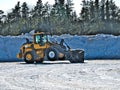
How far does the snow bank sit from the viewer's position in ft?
102

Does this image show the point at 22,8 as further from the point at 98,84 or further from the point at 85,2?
the point at 98,84

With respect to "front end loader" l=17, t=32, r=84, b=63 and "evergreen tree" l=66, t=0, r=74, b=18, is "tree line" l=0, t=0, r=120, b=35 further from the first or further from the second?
"front end loader" l=17, t=32, r=84, b=63

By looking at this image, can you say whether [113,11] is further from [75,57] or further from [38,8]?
[75,57]

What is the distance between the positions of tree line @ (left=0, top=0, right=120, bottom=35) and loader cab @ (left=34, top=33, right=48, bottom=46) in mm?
35466

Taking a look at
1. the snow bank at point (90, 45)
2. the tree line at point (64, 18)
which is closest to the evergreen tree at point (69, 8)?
the tree line at point (64, 18)

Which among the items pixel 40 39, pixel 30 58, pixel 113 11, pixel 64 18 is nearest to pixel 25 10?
pixel 64 18

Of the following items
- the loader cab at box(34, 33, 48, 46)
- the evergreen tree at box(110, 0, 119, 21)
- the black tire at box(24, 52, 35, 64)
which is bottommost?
the black tire at box(24, 52, 35, 64)

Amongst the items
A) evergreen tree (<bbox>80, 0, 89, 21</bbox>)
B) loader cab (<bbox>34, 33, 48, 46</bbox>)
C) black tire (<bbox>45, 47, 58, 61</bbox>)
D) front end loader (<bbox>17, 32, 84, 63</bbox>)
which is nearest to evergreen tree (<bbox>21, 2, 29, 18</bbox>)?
evergreen tree (<bbox>80, 0, 89, 21</bbox>)

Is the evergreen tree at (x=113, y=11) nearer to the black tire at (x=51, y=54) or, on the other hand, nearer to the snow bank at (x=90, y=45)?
the snow bank at (x=90, y=45)

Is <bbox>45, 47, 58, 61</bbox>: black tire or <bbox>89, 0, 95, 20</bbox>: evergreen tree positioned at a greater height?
<bbox>89, 0, 95, 20</bbox>: evergreen tree

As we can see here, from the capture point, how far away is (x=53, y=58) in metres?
26.3

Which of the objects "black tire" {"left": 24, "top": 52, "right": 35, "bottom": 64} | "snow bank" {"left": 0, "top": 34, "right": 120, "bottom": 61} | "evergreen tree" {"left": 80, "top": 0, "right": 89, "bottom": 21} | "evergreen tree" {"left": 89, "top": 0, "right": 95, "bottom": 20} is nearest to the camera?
"black tire" {"left": 24, "top": 52, "right": 35, "bottom": 64}

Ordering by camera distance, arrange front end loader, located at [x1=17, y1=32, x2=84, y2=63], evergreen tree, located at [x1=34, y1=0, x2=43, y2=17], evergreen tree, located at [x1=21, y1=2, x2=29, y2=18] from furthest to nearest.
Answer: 1. evergreen tree, located at [x1=21, y1=2, x2=29, y2=18]
2. evergreen tree, located at [x1=34, y1=0, x2=43, y2=17]
3. front end loader, located at [x1=17, y1=32, x2=84, y2=63]

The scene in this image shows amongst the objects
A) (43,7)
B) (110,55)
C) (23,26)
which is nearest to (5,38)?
(110,55)
